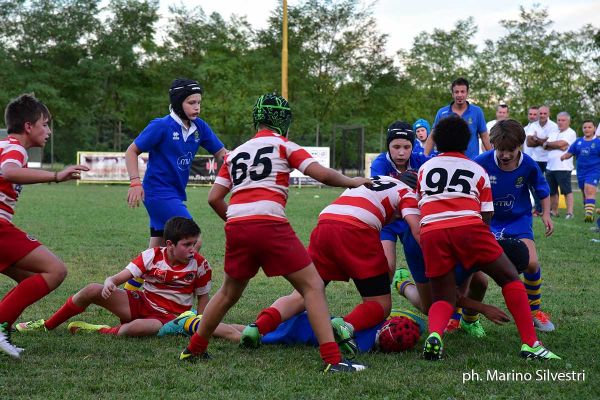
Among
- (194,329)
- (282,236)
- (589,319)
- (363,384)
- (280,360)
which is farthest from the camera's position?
(589,319)

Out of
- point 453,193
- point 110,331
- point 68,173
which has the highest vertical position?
point 68,173

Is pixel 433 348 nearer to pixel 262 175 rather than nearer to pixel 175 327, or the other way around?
pixel 262 175

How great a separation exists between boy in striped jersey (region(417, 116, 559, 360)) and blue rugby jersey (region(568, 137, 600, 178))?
39.0 ft

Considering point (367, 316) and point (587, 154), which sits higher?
point (587, 154)

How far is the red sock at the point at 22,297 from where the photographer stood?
16.7 feet

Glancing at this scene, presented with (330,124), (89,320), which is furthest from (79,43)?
(89,320)

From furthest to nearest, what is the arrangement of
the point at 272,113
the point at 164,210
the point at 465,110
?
the point at 465,110, the point at 164,210, the point at 272,113

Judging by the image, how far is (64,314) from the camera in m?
5.79

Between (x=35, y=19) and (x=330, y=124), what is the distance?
56.2 feet

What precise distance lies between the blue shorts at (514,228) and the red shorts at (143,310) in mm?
2655

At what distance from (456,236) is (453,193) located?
0.29 m

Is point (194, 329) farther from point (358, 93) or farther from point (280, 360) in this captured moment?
point (358, 93)

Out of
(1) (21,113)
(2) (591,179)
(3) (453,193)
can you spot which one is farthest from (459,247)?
(2) (591,179)

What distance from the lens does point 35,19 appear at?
137ft
